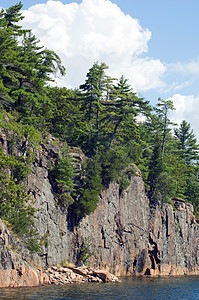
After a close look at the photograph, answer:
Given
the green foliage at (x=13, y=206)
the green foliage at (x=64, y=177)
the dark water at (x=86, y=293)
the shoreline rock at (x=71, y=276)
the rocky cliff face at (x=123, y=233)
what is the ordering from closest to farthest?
the dark water at (x=86, y=293)
the green foliage at (x=13, y=206)
the shoreline rock at (x=71, y=276)
the rocky cliff face at (x=123, y=233)
the green foliage at (x=64, y=177)

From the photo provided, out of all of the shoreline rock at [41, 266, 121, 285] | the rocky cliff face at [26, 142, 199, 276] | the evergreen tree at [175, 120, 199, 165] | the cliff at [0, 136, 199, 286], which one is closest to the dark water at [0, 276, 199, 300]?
the shoreline rock at [41, 266, 121, 285]

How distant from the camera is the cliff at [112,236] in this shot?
34.5m

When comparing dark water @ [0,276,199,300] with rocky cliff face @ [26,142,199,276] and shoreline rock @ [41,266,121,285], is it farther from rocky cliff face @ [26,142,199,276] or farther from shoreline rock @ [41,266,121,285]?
rocky cliff face @ [26,142,199,276]

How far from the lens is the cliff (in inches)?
1357

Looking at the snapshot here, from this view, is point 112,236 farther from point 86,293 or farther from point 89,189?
point 86,293

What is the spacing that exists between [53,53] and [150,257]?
3430 cm

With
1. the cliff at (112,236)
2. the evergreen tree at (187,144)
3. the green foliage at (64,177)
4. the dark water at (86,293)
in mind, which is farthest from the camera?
the evergreen tree at (187,144)

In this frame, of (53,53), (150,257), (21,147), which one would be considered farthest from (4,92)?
(150,257)

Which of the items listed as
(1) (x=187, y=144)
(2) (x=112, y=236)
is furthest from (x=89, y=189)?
(1) (x=187, y=144)

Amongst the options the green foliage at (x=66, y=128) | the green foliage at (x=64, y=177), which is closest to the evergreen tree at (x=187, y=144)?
the green foliage at (x=66, y=128)

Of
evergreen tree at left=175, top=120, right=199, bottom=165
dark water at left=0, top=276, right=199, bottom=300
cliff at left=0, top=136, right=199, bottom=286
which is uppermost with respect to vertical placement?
evergreen tree at left=175, top=120, right=199, bottom=165

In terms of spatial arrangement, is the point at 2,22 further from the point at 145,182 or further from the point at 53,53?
the point at 145,182

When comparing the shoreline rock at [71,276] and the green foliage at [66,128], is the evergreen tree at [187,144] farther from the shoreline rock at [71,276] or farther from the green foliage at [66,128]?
the shoreline rock at [71,276]

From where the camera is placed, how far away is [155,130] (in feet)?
276
